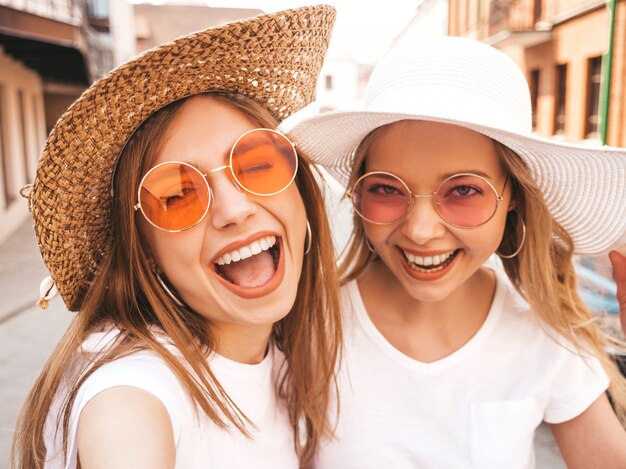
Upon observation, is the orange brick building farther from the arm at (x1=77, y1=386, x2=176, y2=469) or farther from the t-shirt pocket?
the arm at (x1=77, y1=386, x2=176, y2=469)

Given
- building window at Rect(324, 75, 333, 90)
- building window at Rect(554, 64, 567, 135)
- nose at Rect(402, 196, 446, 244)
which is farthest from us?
building window at Rect(324, 75, 333, 90)

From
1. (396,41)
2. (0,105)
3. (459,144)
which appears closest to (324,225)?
(459,144)

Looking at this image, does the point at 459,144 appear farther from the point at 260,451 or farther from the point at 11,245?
the point at 11,245

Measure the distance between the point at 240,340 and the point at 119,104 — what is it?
0.70 metres

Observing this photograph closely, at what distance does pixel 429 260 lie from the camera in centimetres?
156

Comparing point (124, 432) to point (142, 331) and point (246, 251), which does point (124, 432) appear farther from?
point (246, 251)

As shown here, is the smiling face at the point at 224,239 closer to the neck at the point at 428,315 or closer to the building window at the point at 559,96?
the neck at the point at 428,315

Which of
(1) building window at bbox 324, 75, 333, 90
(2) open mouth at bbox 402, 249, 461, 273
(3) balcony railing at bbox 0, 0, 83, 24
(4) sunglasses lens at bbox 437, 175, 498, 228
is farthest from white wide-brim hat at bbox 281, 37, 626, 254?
(1) building window at bbox 324, 75, 333, 90

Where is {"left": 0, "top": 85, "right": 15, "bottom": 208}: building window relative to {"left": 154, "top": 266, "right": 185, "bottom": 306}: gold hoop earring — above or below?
below

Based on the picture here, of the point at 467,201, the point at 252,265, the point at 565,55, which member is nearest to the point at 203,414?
the point at 252,265

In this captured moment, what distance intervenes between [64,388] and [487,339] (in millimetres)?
1203

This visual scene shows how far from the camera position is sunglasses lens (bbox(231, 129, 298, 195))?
4.33ft

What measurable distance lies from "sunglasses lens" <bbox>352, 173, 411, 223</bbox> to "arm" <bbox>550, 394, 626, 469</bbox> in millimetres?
842

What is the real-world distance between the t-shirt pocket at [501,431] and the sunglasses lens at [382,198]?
64 centimetres
